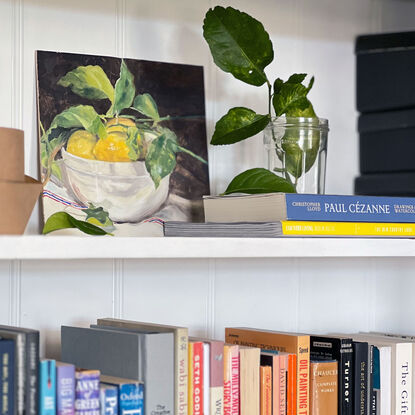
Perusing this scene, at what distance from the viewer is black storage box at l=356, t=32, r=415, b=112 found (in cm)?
154

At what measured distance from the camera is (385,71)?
5.16 feet

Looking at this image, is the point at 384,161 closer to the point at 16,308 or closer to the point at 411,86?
the point at 411,86

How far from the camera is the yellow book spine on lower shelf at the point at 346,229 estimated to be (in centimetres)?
124

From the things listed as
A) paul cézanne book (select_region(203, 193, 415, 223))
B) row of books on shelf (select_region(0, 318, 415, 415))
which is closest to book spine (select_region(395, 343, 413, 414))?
row of books on shelf (select_region(0, 318, 415, 415))

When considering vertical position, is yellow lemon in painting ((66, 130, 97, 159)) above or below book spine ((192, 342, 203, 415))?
above

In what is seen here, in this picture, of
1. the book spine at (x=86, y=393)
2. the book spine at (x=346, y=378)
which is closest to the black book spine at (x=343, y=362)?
the book spine at (x=346, y=378)

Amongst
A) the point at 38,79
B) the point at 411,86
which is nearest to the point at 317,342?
the point at 411,86

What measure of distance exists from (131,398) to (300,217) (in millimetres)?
369

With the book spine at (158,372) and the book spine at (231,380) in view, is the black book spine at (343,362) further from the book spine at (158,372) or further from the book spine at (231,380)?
the book spine at (158,372)

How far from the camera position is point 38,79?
1.31 m

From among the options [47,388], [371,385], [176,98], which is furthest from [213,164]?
[47,388]

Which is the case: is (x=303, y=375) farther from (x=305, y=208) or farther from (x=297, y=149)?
(x=297, y=149)

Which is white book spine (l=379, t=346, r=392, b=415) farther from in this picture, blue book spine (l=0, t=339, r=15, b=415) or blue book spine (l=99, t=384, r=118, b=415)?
blue book spine (l=0, t=339, r=15, b=415)

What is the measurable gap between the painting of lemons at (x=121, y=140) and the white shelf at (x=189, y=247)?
209 mm
